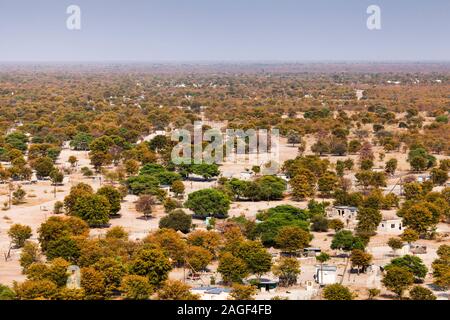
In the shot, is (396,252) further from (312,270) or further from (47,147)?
(47,147)

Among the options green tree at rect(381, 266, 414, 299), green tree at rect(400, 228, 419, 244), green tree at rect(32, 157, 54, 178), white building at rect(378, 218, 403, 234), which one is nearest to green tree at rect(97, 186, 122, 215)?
green tree at rect(32, 157, 54, 178)

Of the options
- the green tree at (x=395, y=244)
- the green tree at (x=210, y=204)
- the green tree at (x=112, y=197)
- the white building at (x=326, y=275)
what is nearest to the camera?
the white building at (x=326, y=275)

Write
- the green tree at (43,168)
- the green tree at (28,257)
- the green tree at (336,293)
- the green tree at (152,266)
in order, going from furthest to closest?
1. the green tree at (43,168)
2. the green tree at (28,257)
3. the green tree at (152,266)
4. the green tree at (336,293)

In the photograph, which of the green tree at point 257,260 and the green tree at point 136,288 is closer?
the green tree at point 136,288

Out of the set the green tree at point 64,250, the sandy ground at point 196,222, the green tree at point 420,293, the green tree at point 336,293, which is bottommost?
the sandy ground at point 196,222

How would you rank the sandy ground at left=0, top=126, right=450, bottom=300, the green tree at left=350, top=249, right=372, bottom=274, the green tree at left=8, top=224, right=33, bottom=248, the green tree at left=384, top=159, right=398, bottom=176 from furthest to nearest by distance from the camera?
1. the green tree at left=384, top=159, right=398, bottom=176
2. the green tree at left=8, top=224, right=33, bottom=248
3. the green tree at left=350, top=249, right=372, bottom=274
4. the sandy ground at left=0, top=126, right=450, bottom=300

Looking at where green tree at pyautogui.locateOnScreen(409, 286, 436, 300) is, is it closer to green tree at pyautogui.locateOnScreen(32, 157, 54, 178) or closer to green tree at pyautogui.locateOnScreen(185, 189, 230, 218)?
green tree at pyautogui.locateOnScreen(185, 189, 230, 218)

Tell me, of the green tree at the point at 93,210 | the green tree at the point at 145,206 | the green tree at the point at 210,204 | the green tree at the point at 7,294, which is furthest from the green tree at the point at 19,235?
the green tree at the point at 210,204

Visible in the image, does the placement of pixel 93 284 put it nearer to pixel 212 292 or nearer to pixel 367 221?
pixel 212 292

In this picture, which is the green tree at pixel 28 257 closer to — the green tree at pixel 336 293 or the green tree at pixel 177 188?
the green tree at pixel 336 293

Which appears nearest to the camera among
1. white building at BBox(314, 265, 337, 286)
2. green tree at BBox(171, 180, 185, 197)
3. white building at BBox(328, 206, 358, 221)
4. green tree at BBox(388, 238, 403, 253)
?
white building at BBox(314, 265, 337, 286)

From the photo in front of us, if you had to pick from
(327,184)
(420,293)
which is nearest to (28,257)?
(420,293)
